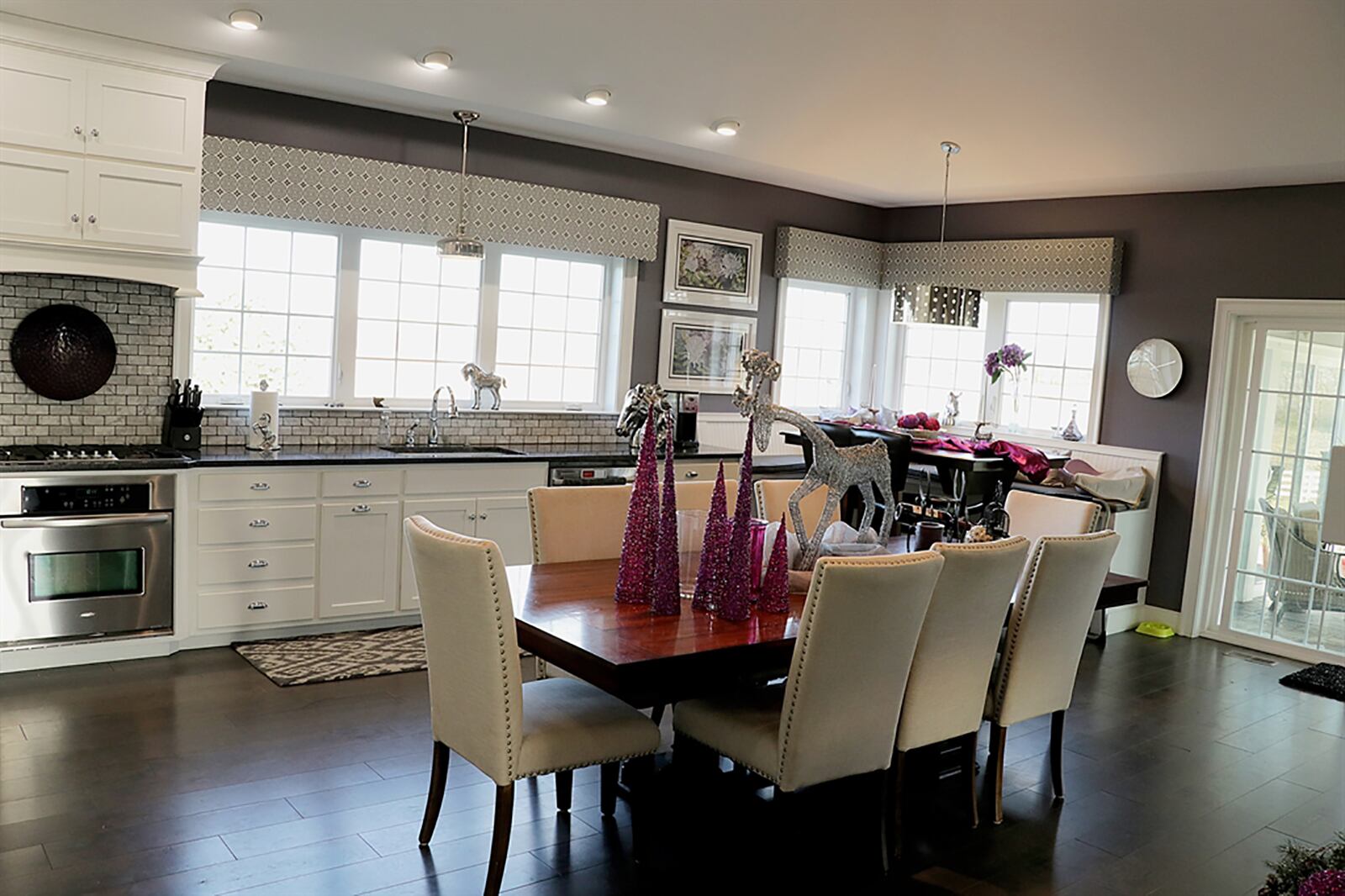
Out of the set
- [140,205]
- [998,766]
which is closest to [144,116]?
[140,205]

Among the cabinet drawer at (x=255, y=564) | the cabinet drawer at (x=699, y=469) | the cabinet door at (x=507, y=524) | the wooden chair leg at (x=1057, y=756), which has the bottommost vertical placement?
the wooden chair leg at (x=1057, y=756)

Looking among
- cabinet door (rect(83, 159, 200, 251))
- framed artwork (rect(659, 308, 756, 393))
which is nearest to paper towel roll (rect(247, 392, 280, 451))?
cabinet door (rect(83, 159, 200, 251))

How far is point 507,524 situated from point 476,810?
7.81 feet

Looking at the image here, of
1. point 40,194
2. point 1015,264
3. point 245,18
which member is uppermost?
point 245,18

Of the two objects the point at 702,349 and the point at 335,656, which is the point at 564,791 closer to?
the point at 335,656

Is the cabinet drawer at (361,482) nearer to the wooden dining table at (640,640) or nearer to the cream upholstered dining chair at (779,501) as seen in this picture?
the cream upholstered dining chair at (779,501)

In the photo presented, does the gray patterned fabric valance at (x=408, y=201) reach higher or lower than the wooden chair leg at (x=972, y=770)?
higher

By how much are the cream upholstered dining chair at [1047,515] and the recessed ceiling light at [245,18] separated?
3.62 metres

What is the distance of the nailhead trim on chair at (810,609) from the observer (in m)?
2.71

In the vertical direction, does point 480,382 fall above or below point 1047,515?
above

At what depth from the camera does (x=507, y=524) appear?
18.5ft

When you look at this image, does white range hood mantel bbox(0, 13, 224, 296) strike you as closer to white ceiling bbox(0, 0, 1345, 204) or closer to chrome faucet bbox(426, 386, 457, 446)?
white ceiling bbox(0, 0, 1345, 204)

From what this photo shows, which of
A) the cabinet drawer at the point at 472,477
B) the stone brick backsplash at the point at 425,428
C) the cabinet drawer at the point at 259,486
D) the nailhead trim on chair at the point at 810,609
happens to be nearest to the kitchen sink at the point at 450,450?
the stone brick backsplash at the point at 425,428

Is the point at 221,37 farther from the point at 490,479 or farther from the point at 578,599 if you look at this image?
the point at 578,599
